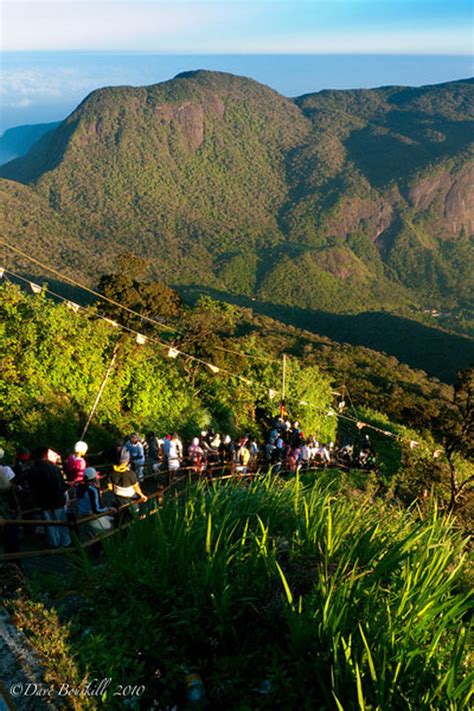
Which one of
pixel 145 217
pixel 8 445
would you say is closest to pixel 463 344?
pixel 8 445

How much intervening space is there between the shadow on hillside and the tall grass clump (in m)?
80.4

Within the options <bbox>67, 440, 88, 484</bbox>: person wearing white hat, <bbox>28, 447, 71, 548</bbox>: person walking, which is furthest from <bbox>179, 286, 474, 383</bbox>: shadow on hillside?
<bbox>28, 447, 71, 548</bbox>: person walking

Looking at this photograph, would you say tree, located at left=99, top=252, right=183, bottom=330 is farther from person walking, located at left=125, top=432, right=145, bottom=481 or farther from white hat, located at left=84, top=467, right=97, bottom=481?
white hat, located at left=84, top=467, right=97, bottom=481

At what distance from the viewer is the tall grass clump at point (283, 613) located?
3.98 metres

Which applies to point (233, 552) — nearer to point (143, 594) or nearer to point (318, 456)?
point (143, 594)

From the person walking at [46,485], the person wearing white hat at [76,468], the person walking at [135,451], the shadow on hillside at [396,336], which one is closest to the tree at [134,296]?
the person walking at [135,451]

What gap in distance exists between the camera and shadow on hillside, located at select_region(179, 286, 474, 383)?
88.6 meters

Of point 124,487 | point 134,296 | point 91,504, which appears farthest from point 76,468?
point 134,296

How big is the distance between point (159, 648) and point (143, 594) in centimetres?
55

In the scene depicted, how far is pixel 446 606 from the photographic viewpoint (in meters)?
4.33

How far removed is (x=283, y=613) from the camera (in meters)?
4.55

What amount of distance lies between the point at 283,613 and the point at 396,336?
332 feet

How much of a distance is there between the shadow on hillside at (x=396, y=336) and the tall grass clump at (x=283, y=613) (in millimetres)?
80363

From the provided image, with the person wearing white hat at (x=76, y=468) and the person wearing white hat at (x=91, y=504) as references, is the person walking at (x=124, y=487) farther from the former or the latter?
the person wearing white hat at (x=76, y=468)
